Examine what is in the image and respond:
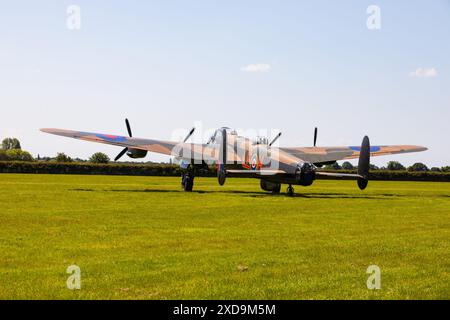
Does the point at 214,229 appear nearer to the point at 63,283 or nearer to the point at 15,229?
the point at 15,229

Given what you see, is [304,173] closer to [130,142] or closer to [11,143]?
[130,142]

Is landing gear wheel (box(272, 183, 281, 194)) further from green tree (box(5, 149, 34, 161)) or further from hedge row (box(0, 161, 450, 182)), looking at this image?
green tree (box(5, 149, 34, 161))

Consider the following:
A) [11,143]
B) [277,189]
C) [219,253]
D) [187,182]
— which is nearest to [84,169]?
[187,182]

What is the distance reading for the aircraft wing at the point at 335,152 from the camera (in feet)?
115

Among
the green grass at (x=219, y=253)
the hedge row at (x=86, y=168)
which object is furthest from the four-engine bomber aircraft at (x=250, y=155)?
the hedge row at (x=86, y=168)

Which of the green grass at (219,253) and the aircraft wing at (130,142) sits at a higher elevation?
the aircraft wing at (130,142)

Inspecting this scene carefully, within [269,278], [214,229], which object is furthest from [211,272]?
[214,229]

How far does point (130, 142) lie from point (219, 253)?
81.1ft

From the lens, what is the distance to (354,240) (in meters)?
13.3

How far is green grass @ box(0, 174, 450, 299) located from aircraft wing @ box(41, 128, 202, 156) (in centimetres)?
1425

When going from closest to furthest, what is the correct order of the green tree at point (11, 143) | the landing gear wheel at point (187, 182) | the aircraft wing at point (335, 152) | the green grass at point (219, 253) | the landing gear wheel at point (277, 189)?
the green grass at point (219, 253) → the landing gear wheel at point (277, 189) → the landing gear wheel at point (187, 182) → the aircraft wing at point (335, 152) → the green tree at point (11, 143)

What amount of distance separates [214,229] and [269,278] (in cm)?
602

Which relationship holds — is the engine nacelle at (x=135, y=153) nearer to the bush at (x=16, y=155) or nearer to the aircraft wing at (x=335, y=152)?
the aircraft wing at (x=335, y=152)
